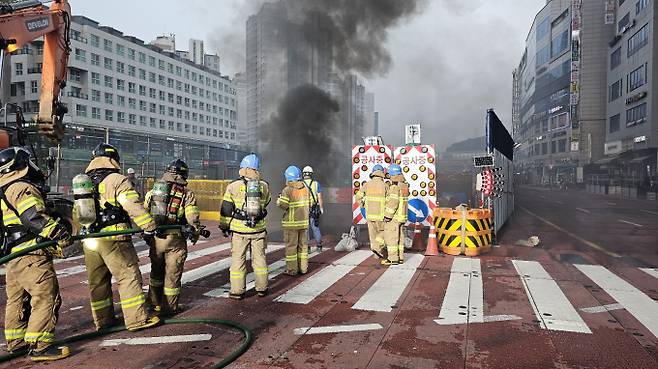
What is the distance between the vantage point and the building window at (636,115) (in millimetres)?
41781

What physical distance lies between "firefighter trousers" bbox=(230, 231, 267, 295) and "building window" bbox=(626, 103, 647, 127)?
47616 mm

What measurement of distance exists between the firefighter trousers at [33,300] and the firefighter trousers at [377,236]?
204 inches

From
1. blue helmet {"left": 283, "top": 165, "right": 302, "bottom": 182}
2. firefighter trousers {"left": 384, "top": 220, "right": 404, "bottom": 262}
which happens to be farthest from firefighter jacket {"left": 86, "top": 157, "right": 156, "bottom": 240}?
firefighter trousers {"left": 384, "top": 220, "right": 404, "bottom": 262}

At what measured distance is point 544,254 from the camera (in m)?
8.78

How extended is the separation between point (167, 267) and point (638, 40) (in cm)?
5191

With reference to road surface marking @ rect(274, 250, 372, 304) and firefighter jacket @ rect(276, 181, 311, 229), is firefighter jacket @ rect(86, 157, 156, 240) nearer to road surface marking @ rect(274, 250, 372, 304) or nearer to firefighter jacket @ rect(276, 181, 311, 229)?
road surface marking @ rect(274, 250, 372, 304)

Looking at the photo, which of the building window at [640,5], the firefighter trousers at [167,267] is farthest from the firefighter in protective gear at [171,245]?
the building window at [640,5]

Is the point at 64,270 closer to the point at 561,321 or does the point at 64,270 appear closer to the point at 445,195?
the point at 561,321

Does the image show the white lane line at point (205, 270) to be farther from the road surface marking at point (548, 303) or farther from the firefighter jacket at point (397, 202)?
the road surface marking at point (548, 303)

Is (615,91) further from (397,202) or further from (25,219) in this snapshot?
(25,219)

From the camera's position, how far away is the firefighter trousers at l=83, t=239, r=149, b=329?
4.18m

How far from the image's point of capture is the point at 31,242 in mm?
3631

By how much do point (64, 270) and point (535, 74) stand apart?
87.2 m

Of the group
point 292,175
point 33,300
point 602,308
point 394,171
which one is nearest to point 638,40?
point 394,171
